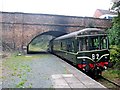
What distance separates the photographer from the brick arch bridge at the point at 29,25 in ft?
87.6

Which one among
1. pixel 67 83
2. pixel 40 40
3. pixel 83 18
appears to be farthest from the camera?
pixel 40 40

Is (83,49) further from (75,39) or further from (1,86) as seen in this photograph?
(1,86)

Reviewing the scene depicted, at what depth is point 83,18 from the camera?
29.1 m

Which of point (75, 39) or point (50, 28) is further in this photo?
point (50, 28)

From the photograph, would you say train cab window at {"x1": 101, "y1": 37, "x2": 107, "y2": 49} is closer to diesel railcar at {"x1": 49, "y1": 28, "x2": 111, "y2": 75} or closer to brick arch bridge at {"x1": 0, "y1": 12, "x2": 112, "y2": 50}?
diesel railcar at {"x1": 49, "y1": 28, "x2": 111, "y2": 75}

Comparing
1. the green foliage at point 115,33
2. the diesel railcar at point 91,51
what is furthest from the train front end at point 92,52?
the green foliage at point 115,33

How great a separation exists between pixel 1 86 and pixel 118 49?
297 inches

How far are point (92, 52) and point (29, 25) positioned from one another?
15.5 meters

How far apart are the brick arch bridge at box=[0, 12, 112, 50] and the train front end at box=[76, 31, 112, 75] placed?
14.7 m

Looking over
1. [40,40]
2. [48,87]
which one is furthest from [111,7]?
[40,40]

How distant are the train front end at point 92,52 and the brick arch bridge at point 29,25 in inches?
578

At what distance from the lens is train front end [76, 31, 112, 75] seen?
43.2 ft

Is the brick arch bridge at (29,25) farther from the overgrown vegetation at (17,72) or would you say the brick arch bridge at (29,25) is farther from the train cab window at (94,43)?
the train cab window at (94,43)

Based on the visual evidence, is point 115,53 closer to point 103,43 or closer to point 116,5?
point 103,43
